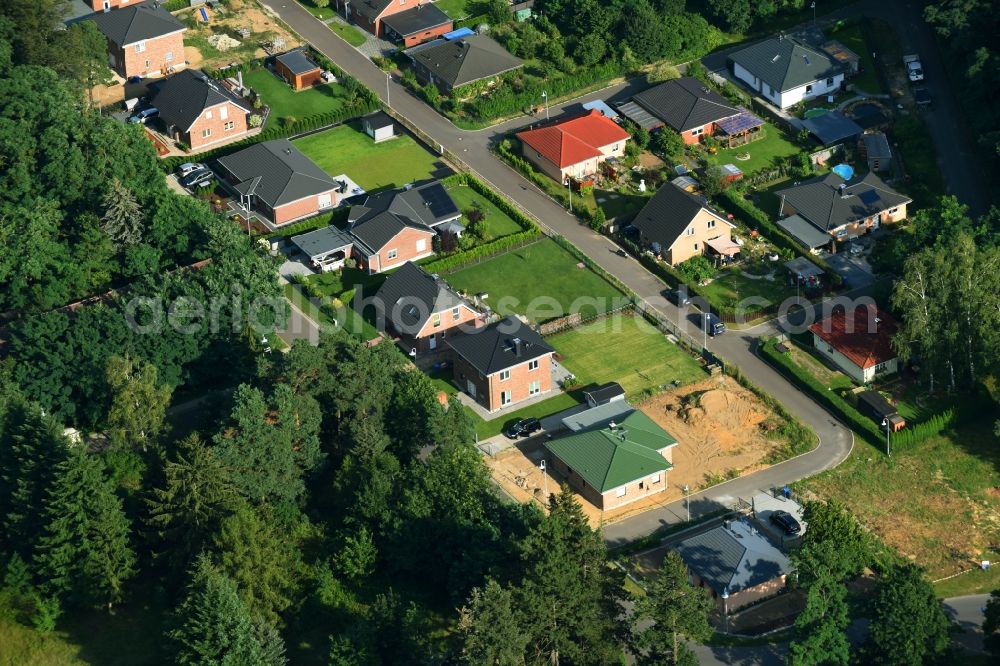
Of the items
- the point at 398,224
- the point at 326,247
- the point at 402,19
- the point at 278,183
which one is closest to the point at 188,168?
the point at 278,183

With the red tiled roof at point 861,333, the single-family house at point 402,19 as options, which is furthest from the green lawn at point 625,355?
the single-family house at point 402,19

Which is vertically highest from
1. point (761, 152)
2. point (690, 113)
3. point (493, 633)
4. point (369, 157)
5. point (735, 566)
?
point (493, 633)

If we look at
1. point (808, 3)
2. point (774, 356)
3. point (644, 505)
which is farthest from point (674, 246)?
point (808, 3)

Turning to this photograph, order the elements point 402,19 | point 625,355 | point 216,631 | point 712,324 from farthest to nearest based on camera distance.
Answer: point 402,19
point 712,324
point 625,355
point 216,631

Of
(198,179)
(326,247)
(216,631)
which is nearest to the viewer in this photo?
(216,631)

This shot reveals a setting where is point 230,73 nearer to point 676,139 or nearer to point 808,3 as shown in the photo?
point 676,139

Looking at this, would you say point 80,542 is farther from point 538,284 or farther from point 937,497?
point 937,497

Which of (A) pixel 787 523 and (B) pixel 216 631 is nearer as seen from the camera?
(B) pixel 216 631
